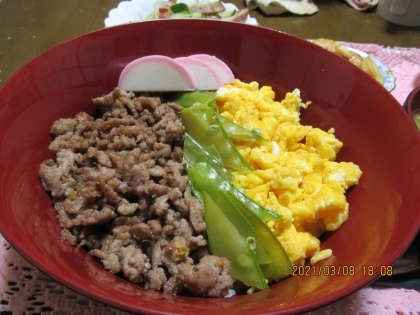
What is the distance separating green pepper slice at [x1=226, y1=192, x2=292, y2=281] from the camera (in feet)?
4.09

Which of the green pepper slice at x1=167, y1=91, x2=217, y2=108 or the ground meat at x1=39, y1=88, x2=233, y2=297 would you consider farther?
the green pepper slice at x1=167, y1=91, x2=217, y2=108

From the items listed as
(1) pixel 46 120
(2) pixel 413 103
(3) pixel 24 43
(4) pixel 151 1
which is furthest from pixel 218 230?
(4) pixel 151 1

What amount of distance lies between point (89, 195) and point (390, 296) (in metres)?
1.23

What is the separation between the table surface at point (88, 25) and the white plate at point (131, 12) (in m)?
0.18

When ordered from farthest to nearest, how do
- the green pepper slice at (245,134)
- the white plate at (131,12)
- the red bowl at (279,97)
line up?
1. the white plate at (131,12)
2. the green pepper slice at (245,134)
3. the red bowl at (279,97)

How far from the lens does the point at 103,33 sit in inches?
63.0

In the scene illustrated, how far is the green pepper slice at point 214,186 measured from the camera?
129 centimetres

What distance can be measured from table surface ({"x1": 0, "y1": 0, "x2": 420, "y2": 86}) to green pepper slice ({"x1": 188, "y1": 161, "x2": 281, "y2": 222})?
5.90 feet

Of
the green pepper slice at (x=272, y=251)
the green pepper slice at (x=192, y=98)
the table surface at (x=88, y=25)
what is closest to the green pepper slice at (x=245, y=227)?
the green pepper slice at (x=272, y=251)

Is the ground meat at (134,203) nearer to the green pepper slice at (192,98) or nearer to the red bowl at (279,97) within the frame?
the red bowl at (279,97)
